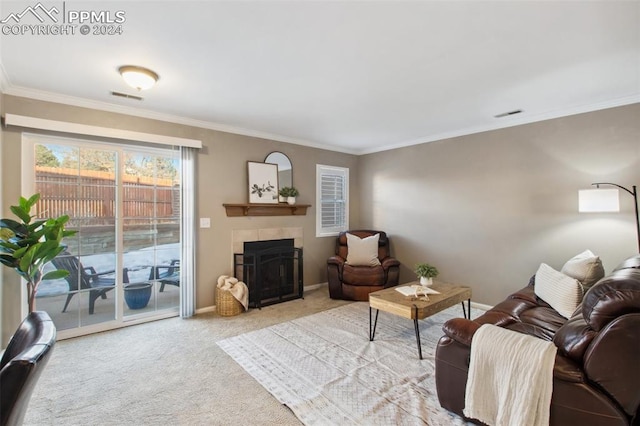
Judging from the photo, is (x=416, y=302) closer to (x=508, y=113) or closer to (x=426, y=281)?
(x=426, y=281)

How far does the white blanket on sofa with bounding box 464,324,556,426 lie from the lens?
152 centimetres

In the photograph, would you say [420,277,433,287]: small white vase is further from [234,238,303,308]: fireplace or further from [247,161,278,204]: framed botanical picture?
[247,161,278,204]: framed botanical picture

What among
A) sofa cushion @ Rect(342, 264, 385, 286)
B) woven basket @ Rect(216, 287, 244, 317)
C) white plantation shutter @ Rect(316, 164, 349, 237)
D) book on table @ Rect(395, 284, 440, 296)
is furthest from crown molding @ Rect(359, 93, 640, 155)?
woven basket @ Rect(216, 287, 244, 317)

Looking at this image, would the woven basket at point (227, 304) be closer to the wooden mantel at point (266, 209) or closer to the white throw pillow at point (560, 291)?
the wooden mantel at point (266, 209)

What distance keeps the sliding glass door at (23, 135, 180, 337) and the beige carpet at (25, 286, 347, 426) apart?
13.5 inches

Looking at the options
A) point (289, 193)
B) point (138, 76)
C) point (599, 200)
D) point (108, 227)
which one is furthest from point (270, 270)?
point (599, 200)

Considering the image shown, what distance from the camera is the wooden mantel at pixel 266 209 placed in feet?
14.0

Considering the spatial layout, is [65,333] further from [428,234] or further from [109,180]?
[428,234]

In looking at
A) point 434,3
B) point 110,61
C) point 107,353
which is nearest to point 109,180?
point 110,61

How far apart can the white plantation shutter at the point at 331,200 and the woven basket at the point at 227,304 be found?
76.0 inches

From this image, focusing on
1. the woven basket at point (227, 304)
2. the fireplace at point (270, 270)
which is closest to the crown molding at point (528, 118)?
the fireplace at point (270, 270)

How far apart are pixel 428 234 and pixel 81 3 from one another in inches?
182

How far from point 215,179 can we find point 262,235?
1069 millimetres

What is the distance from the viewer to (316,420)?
1958 mm
